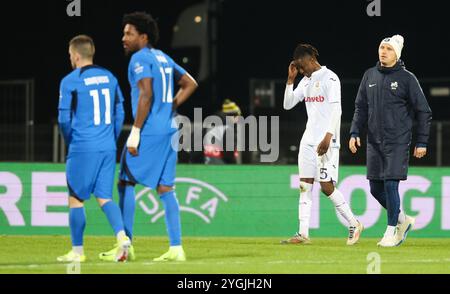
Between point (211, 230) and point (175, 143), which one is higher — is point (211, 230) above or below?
below

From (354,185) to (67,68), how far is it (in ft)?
59.4

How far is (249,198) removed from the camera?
1694 centimetres

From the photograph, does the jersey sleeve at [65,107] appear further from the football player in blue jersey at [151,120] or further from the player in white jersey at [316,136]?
the player in white jersey at [316,136]

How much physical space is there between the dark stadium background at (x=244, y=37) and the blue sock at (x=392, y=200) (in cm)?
1854

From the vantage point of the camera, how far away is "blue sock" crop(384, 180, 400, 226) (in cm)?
1368

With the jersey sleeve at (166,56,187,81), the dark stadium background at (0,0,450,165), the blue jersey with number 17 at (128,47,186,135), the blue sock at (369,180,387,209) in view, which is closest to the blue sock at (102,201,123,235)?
the blue jersey with number 17 at (128,47,186,135)

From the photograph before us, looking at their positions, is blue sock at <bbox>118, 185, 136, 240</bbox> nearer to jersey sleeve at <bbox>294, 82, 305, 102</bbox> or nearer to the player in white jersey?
the player in white jersey

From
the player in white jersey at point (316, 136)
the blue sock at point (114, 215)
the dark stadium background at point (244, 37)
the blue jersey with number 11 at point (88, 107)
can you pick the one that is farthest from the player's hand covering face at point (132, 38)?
the dark stadium background at point (244, 37)

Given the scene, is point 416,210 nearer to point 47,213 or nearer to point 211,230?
point 211,230

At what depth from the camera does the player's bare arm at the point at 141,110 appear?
1116 centimetres

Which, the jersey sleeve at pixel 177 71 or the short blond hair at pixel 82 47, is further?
the jersey sleeve at pixel 177 71

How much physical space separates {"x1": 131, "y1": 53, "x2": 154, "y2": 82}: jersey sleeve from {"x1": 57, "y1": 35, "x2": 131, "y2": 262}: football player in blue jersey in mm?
266

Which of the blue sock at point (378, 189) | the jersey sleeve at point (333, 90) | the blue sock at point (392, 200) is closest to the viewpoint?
the blue sock at point (392, 200)
